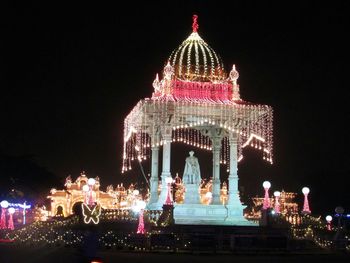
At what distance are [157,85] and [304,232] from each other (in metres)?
12.5

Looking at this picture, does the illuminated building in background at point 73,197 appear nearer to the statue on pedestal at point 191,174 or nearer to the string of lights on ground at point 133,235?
the string of lights on ground at point 133,235

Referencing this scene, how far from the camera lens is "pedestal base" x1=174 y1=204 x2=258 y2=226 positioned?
114 feet

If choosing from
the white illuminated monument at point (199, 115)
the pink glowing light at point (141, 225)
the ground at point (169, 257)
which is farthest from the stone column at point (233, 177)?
the ground at point (169, 257)

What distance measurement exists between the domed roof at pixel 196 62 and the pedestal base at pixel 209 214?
734 cm

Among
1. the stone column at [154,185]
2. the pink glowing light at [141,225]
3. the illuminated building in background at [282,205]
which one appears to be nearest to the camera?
the pink glowing light at [141,225]

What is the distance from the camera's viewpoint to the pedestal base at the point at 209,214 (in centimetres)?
3460

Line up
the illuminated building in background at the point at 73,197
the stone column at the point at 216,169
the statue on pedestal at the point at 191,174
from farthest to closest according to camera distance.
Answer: the illuminated building in background at the point at 73,197 → the stone column at the point at 216,169 → the statue on pedestal at the point at 191,174

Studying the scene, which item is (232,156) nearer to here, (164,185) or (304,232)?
(164,185)

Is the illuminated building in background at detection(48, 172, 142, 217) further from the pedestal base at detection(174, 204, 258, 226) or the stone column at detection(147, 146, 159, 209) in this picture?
the pedestal base at detection(174, 204, 258, 226)

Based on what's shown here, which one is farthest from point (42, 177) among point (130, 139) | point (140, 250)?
point (140, 250)

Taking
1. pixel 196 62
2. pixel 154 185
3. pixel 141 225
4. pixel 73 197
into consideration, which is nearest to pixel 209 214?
pixel 154 185

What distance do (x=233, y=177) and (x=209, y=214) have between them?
2630 mm

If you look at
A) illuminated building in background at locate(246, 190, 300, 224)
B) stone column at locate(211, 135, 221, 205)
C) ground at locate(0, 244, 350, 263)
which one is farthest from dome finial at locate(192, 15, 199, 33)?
ground at locate(0, 244, 350, 263)

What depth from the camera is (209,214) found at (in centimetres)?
3512
